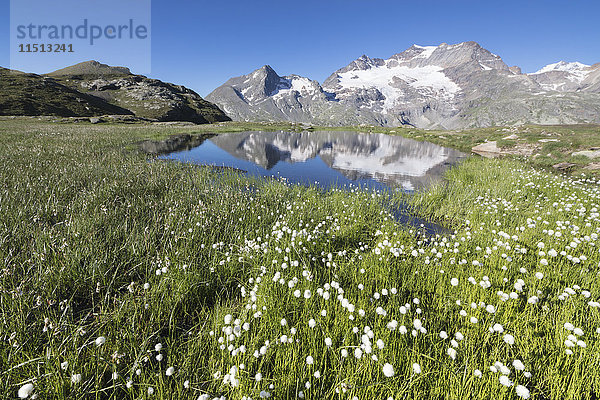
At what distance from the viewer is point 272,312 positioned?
13.0ft

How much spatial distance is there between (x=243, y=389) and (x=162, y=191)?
31.4 feet

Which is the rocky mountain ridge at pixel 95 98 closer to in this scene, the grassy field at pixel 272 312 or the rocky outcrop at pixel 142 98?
the rocky outcrop at pixel 142 98

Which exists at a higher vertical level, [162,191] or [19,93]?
[19,93]

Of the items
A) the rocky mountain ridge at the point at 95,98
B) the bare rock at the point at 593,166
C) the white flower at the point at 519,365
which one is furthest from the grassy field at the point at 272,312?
the rocky mountain ridge at the point at 95,98

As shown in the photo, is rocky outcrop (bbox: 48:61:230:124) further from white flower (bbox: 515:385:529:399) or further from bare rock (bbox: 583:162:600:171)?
white flower (bbox: 515:385:529:399)

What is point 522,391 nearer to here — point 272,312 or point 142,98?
point 272,312

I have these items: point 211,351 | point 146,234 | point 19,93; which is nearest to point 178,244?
point 146,234

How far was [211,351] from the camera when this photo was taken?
3.34 metres

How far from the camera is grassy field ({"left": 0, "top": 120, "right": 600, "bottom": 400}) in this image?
9.14 feet

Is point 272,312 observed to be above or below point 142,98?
below

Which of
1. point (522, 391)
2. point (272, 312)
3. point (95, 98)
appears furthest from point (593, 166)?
point (95, 98)

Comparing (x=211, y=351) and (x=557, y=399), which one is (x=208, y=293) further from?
(x=557, y=399)

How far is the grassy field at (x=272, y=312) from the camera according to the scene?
279 cm

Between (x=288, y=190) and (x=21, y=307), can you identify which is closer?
(x=21, y=307)
